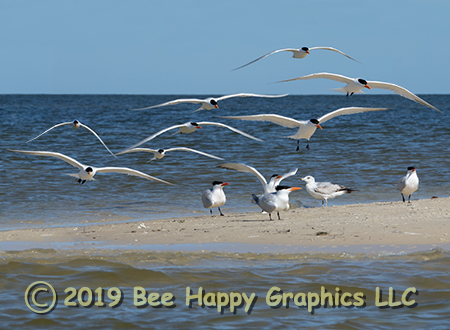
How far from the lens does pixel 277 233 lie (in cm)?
957

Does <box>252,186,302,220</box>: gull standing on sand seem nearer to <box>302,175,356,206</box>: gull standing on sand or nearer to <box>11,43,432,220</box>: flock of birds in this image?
<box>11,43,432,220</box>: flock of birds

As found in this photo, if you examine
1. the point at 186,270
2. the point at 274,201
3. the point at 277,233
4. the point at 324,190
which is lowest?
the point at 186,270

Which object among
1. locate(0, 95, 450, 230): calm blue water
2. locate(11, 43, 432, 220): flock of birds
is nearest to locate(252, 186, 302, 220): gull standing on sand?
locate(11, 43, 432, 220): flock of birds

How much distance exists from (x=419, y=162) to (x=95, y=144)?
14028 mm

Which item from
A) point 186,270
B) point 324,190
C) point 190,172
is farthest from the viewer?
point 190,172

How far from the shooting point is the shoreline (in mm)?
8875

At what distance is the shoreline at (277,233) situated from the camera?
8875 mm

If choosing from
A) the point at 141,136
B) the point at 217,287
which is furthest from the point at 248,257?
the point at 141,136
